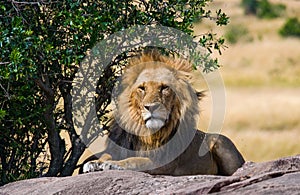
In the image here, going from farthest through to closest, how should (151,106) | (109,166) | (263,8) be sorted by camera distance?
(263,8), (151,106), (109,166)

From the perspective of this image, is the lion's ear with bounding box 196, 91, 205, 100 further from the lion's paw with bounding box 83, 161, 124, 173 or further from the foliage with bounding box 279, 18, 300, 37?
the foliage with bounding box 279, 18, 300, 37

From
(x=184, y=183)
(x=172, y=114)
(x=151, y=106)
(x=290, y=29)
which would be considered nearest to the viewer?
(x=184, y=183)

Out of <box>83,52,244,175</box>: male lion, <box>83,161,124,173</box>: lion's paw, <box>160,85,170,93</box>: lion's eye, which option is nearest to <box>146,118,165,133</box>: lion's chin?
<box>83,52,244,175</box>: male lion

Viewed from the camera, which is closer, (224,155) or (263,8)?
(224,155)

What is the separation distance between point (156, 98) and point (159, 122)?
199mm

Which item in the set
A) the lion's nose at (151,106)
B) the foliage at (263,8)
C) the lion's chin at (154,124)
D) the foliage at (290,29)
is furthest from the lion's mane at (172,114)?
the foliage at (263,8)

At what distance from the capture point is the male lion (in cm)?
713

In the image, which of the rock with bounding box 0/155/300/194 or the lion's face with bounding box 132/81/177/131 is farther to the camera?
the lion's face with bounding box 132/81/177/131

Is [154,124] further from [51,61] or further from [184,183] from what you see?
[184,183]

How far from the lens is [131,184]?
17.8ft

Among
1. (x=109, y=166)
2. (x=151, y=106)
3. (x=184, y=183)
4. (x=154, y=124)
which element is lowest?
(x=184, y=183)

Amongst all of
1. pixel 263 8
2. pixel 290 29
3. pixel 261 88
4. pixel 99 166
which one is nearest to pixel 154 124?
pixel 99 166

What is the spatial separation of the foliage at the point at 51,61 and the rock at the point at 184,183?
1226 millimetres

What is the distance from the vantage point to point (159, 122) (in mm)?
7141
